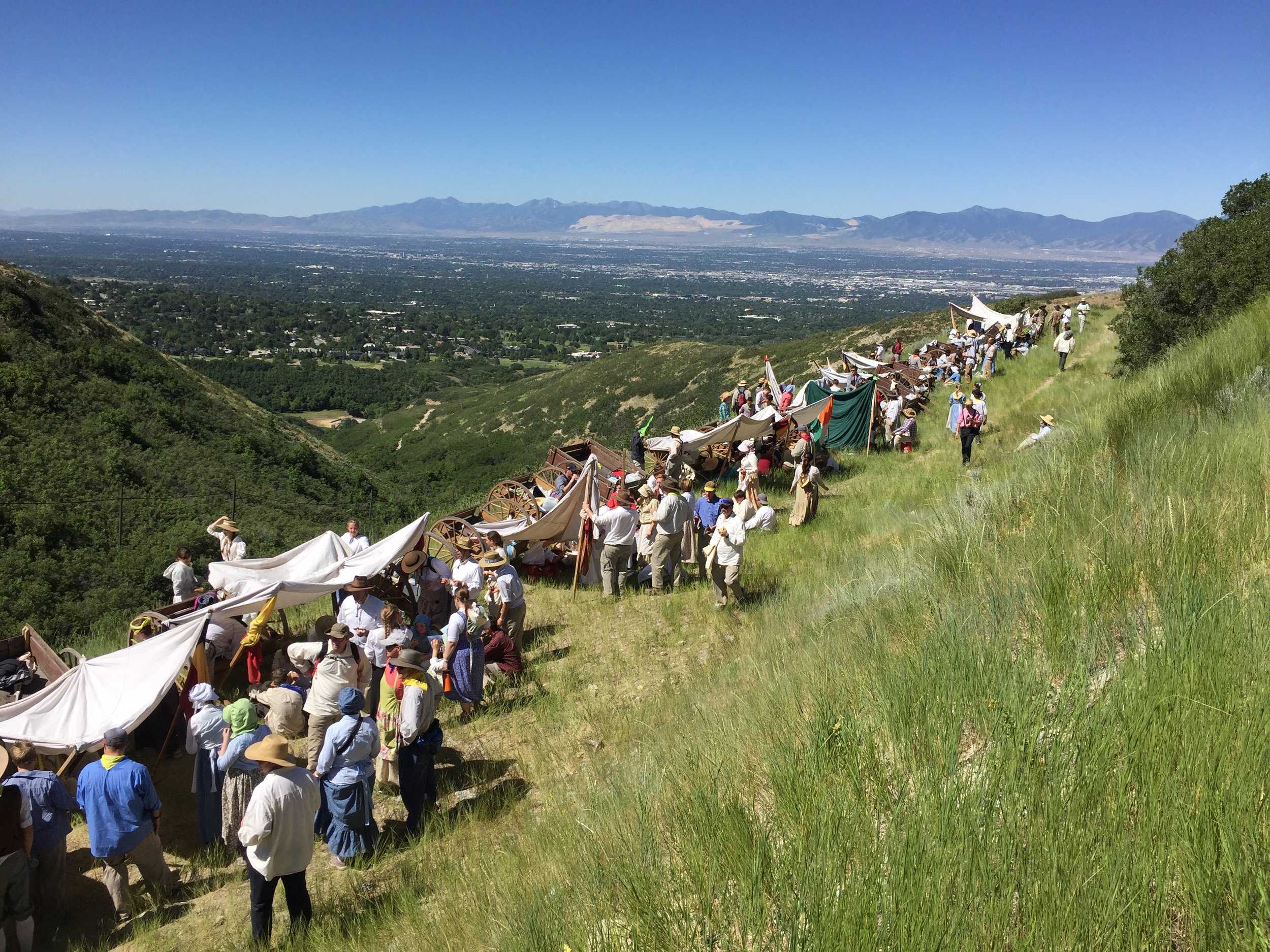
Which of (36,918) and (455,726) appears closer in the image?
(36,918)

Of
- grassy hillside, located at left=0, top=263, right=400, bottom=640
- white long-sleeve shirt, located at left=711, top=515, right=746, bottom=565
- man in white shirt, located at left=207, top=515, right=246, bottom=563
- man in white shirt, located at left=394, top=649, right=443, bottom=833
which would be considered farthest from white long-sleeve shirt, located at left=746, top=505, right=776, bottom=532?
grassy hillside, located at left=0, top=263, right=400, bottom=640

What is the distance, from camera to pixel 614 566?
9711 millimetres

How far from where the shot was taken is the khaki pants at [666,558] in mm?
9453

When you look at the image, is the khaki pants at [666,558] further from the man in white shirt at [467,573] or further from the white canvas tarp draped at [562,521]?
the man in white shirt at [467,573]

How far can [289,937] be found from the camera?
4.41m

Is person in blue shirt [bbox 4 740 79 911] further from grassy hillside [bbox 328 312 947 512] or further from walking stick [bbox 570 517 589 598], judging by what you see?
grassy hillside [bbox 328 312 947 512]

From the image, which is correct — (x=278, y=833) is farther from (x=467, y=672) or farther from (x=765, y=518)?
(x=765, y=518)

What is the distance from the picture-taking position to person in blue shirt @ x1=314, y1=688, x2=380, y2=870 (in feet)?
15.9

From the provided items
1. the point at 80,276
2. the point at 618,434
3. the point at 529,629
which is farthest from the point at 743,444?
the point at 80,276

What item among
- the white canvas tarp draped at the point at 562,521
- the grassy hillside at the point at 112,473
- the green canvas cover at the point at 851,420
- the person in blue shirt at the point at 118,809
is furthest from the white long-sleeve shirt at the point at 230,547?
the green canvas cover at the point at 851,420

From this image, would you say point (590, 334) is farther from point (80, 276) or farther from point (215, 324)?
point (80, 276)

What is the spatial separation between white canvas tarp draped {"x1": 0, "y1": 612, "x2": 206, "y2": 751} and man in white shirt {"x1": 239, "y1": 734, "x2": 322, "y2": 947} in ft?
8.37

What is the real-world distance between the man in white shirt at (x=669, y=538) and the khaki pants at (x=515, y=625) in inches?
81.8

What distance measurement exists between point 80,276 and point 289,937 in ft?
650
